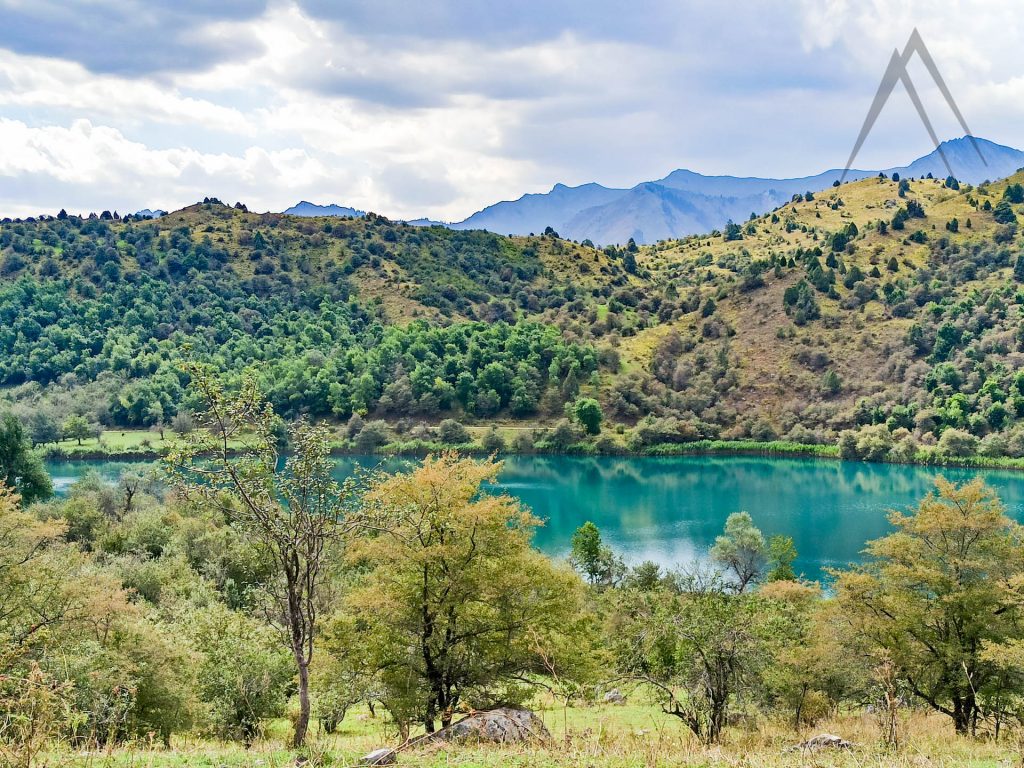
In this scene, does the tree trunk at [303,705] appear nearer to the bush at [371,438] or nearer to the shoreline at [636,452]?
the shoreline at [636,452]

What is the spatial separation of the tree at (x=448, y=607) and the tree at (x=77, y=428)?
84.2 m

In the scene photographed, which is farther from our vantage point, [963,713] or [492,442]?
[492,442]

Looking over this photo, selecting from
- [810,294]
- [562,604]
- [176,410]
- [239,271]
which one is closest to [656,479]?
[810,294]

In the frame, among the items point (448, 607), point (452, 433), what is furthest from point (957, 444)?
point (448, 607)

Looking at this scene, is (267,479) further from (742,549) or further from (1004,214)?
(1004,214)

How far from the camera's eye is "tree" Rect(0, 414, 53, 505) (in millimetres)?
48562

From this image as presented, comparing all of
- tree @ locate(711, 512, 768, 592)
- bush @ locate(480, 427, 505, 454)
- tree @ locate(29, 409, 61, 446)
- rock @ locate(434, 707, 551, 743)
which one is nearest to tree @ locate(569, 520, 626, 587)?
tree @ locate(711, 512, 768, 592)

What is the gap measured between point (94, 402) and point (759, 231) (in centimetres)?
11962

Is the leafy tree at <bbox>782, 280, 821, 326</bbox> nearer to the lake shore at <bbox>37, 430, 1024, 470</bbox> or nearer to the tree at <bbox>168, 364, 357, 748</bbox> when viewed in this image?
the lake shore at <bbox>37, 430, 1024, 470</bbox>

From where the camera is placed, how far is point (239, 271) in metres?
132

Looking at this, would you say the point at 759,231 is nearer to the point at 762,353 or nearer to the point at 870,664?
the point at 762,353

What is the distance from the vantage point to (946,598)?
1702 centimetres

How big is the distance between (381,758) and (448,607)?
22.5 ft

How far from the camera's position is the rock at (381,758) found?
940 centimetres
